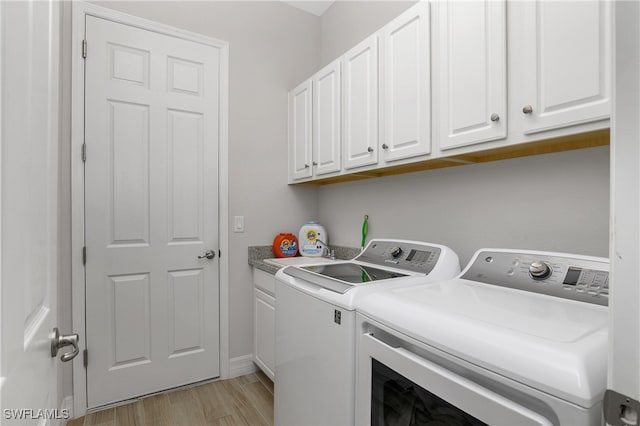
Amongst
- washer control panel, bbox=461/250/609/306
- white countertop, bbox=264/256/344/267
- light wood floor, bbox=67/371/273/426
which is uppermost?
washer control panel, bbox=461/250/609/306

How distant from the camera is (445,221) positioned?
174 cm

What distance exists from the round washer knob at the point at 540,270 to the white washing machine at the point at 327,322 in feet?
1.22

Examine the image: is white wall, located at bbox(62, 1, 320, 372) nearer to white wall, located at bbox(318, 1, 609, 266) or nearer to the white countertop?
the white countertop

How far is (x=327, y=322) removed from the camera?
48.9 inches

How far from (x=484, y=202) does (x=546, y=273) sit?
516 millimetres

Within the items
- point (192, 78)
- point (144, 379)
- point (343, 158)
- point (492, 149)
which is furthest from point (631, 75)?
point (144, 379)

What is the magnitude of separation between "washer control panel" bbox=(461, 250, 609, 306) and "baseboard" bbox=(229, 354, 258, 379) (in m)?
1.78

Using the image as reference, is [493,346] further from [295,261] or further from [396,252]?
[295,261]

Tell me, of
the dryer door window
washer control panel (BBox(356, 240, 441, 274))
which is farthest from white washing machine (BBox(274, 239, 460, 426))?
the dryer door window

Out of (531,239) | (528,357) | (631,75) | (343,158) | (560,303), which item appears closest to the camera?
(631,75)

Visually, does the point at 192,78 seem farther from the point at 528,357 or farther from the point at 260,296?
the point at 528,357

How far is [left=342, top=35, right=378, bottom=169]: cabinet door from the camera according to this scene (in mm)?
1773

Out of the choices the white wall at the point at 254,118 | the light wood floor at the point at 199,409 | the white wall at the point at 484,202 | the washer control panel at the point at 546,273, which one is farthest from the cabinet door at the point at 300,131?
the light wood floor at the point at 199,409

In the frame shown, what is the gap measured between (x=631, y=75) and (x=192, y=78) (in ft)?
7.75
